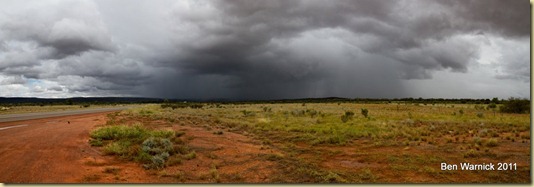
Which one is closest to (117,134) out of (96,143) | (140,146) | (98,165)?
(96,143)

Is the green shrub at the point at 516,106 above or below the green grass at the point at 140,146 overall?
above

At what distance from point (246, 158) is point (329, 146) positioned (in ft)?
16.1

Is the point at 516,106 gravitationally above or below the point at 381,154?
above

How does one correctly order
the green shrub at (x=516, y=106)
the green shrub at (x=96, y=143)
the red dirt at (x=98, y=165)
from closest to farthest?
the red dirt at (x=98, y=165) < the green shrub at (x=96, y=143) < the green shrub at (x=516, y=106)

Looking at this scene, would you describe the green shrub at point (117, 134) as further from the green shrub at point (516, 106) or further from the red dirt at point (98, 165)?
the green shrub at point (516, 106)

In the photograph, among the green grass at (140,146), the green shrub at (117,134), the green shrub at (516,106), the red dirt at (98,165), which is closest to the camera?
the red dirt at (98,165)

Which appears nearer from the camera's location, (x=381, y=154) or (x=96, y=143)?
(x=381, y=154)

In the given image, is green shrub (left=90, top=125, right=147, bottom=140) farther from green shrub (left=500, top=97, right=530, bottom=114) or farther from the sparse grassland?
green shrub (left=500, top=97, right=530, bottom=114)

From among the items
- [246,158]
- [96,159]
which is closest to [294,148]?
[246,158]

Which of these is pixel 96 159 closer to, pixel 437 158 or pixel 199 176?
pixel 199 176

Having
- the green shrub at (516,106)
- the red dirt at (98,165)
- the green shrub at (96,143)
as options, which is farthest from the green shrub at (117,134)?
the green shrub at (516,106)

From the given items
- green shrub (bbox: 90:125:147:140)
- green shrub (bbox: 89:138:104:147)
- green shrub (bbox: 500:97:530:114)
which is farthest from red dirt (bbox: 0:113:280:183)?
green shrub (bbox: 500:97:530:114)

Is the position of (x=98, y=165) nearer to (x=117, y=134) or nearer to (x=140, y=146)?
(x=140, y=146)

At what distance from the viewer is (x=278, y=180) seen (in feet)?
34.9
